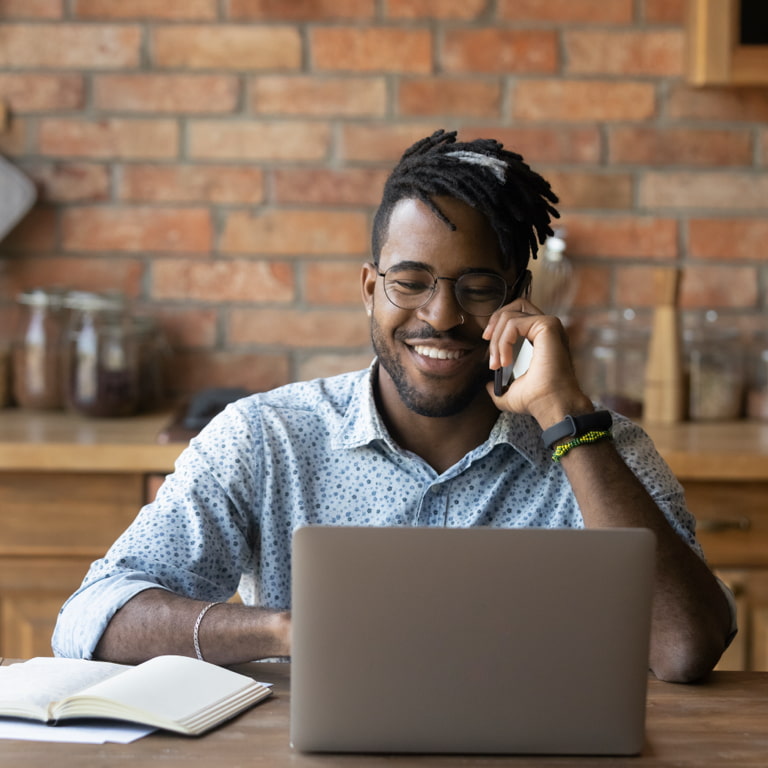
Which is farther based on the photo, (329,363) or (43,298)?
(329,363)

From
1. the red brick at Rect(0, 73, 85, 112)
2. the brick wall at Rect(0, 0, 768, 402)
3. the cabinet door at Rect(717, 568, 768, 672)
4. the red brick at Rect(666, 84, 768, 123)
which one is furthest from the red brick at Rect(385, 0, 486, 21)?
the cabinet door at Rect(717, 568, 768, 672)

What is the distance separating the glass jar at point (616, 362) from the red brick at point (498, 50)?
0.61 metres

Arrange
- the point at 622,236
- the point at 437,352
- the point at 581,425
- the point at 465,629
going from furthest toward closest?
the point at 622,236 → the point at 437,352 → the point at 581,425 → the point at 465,629

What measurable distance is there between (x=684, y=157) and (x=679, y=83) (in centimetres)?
16

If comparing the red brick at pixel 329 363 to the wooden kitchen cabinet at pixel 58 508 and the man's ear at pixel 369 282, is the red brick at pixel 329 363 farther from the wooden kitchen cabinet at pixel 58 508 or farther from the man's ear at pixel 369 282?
the man's ear at pixel 369 282

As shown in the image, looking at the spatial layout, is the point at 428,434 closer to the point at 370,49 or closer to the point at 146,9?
the point at 370,49

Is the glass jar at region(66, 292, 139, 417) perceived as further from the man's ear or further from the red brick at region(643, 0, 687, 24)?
the red brick at region(643, 0, 687, 24)

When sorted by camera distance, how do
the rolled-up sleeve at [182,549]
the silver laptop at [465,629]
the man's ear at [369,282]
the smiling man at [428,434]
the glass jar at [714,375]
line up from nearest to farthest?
the silver laptop at [465,629] → the rolled-up sleeve at [182,549] → the smiling man at [428,434] → the man's ear at [369,282] → the glass jar at [714,375]

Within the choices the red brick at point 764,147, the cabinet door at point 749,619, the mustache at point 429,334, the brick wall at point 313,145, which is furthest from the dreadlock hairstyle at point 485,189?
the red brick at point 764,147

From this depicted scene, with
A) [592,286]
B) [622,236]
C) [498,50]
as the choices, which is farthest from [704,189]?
[498,50]

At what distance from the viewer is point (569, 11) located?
2.41 meters

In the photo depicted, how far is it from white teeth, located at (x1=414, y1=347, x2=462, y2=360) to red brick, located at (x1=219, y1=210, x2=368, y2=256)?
1093mm

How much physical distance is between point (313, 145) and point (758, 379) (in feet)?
3.69

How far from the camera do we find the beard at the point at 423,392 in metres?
1.41
